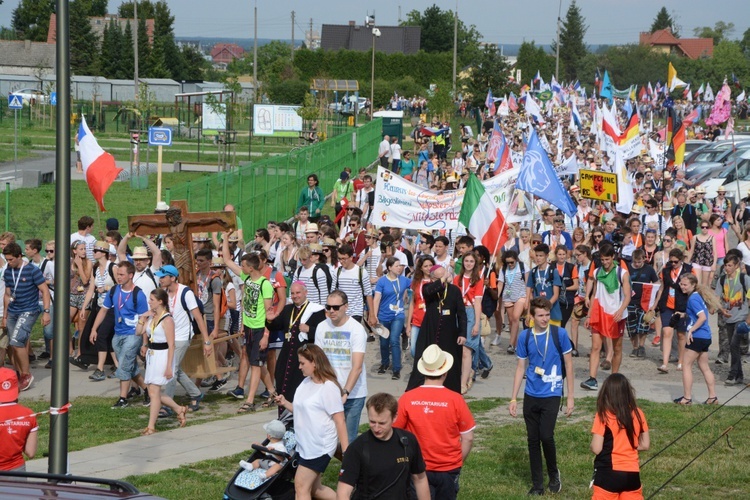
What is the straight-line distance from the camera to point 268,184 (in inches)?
1013

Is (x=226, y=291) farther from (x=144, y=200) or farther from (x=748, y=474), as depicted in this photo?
(x=144, y=200)

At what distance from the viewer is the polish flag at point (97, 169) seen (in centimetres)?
1509

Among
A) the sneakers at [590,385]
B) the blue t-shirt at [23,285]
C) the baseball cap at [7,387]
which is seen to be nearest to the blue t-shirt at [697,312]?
the sneakers at [590,385]

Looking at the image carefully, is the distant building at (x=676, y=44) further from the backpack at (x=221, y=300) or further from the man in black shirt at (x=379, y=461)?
the man in black shirt at (x=379, y=461)

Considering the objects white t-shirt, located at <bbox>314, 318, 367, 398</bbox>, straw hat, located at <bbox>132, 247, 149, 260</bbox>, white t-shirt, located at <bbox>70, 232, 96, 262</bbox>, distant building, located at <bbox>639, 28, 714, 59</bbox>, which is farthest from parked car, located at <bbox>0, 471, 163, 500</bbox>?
distant building, located at <bbox>639, 28, 714, 59</bbox>

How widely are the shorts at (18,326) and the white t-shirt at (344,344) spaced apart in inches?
236

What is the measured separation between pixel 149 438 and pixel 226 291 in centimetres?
313

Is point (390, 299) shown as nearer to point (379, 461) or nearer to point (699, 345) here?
point (699, 345)

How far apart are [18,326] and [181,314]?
285 cm

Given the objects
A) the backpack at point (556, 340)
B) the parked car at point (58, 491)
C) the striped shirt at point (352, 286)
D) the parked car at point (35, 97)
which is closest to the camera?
the parked car at point (58, 491)

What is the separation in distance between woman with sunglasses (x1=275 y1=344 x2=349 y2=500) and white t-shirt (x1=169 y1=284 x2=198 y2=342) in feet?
14.5

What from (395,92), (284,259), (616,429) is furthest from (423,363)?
(395,92)

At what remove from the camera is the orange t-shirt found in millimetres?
7645

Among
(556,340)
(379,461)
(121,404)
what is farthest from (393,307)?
(379,461)
